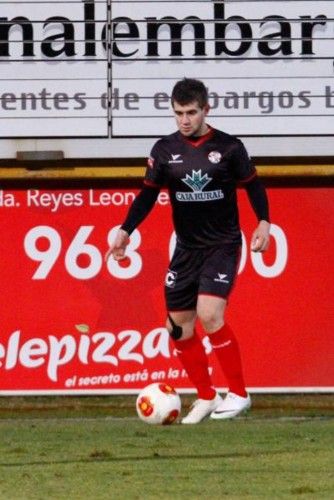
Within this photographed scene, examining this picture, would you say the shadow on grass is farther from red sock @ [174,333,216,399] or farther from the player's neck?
the player's neck

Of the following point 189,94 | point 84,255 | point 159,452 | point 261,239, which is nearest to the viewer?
point 159,452

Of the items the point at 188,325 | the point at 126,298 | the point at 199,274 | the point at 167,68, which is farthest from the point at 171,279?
the point at 167,68

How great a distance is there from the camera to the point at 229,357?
10156 mm

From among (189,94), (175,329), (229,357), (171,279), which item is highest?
(189,94)

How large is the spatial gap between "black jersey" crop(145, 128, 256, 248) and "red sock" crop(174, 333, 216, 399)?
2.10ft

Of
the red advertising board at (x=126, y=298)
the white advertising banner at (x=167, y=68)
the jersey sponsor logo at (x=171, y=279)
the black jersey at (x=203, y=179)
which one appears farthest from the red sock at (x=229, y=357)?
the white advertising banner at (x=167, y=68)

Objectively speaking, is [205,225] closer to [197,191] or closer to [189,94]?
[197,191]

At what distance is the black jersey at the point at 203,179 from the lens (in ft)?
32.8

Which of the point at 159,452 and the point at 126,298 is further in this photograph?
the point at 126,298

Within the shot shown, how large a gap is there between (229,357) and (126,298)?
2959 mm

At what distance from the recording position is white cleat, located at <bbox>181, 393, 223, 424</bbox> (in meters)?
10.1

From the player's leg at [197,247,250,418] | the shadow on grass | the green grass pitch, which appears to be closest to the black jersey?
the player's leg at [197,247,250,418]

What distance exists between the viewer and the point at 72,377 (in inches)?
509

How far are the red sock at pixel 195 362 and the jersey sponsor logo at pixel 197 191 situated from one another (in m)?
0.92
